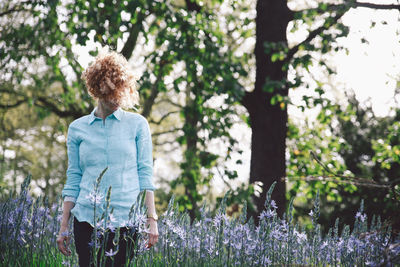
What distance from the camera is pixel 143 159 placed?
3166 mm

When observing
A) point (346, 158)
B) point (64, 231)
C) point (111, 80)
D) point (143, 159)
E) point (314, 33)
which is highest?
point (314, 33)

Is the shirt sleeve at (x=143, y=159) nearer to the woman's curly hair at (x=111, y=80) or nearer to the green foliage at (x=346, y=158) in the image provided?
the woman's curly hair at (x=111, y=80)

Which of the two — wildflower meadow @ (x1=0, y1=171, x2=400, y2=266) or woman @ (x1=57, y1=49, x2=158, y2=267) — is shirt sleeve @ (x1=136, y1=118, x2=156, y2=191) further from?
wildflower meadow @ (x1=0, y1=171, x2=400, y2=266)

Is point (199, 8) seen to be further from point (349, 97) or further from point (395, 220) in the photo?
point (395, 220)

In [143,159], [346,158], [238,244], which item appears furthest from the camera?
[346,158]

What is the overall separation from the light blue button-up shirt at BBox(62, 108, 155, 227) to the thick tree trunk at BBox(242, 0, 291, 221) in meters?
5.01

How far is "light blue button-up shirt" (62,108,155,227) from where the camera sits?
2979 millimetres

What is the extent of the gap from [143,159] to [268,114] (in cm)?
552

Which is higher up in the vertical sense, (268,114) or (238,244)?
(268,114)

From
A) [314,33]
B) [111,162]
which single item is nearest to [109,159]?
[111,162]

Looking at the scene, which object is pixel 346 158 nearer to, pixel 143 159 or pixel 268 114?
pixel 268 114

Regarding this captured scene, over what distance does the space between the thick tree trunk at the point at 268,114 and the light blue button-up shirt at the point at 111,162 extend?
5007 millimetres

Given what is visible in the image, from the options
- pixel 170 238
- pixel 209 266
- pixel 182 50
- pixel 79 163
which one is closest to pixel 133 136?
pixel 79 163

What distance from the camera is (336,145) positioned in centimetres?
1009
